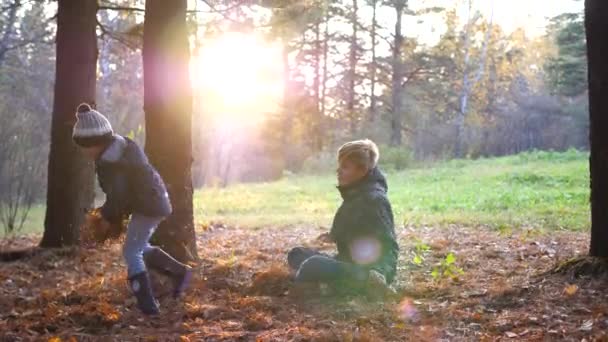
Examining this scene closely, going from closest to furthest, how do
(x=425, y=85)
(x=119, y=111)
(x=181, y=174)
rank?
(x=181, y=174)
(x=119, y=111)
(x=425, y=85)

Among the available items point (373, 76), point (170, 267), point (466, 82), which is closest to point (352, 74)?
point (373, 76)

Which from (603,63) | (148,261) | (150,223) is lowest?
(148,261)

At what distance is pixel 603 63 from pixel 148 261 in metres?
3.78

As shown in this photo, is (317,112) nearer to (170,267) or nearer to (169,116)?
(169,116)

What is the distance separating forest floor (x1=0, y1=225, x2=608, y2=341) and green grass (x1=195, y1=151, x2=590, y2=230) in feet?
12.1

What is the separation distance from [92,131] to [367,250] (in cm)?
224

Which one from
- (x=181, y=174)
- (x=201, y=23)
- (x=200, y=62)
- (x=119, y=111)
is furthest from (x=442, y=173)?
(x=181, y=174)

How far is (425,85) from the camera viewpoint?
32594 mm

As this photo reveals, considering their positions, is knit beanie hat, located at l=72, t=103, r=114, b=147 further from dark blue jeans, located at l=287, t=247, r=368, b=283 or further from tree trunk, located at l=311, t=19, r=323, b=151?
tree trunk, located at l=311, t=19, r=323, b=151

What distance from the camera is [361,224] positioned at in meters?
5.06

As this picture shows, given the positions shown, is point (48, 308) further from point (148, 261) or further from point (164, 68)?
point (164, 68)

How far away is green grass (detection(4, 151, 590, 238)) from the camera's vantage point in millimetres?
10844

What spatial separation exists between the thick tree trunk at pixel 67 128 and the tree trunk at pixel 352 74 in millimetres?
24973

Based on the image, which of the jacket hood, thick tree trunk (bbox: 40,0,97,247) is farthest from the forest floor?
the jacket hood
